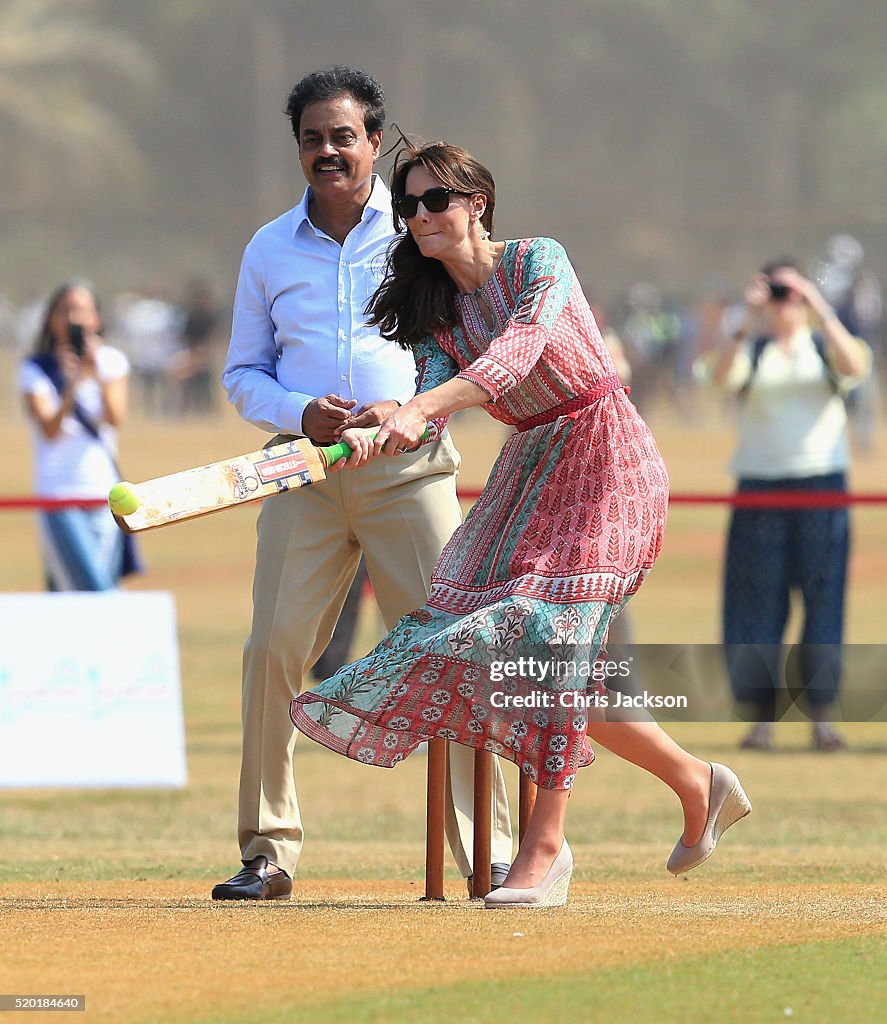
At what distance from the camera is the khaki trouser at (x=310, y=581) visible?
5730 mm

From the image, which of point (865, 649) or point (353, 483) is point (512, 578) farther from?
point (865, 649)

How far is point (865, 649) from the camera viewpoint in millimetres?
9180

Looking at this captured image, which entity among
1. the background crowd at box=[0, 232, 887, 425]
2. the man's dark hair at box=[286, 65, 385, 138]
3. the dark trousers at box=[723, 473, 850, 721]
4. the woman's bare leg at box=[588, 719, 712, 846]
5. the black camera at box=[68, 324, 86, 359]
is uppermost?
the background crowd at box=[0, 232, 887, 425]

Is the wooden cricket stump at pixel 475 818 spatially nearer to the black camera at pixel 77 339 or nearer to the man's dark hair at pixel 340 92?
the man's dark hair at pixel 340 92

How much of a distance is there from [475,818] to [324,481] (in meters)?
1.09

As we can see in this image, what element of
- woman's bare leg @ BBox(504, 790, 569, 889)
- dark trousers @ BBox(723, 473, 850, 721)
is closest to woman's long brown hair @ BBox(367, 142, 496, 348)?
woman's bare leg @ BBox(504, 790, 569, 889)

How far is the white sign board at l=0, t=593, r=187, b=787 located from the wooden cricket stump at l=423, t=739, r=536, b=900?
3187mm

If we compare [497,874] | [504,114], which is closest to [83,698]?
[497,874]

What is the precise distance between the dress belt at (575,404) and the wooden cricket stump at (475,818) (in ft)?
3.03

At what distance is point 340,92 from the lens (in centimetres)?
570

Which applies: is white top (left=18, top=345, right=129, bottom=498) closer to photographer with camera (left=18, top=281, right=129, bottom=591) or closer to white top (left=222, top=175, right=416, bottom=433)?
photographer with camera (left=18, top=281, right=129, bottom=591)

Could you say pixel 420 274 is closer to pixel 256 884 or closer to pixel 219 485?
pixel 219 485

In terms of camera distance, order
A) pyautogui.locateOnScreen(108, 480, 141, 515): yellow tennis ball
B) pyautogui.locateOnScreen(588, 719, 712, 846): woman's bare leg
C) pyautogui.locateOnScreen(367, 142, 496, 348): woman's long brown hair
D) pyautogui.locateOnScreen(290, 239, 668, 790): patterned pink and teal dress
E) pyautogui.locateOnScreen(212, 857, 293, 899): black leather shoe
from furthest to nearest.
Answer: pyautogui.locateOnScreen(212, 857, 293, 899): black leather shoe < pyautogui.locateOnScreen(588, 719, 712, 846): woman's bare leg < pyautogui.locateOnScreen(367, 142, 496, 348): woman's long brown hair < pyautogui.locateOnScreen(290, 239, 668, 790): patterned pink and teal dress < pyautogui.locateOnScreen(108, 480, 141, 515): yellow tennis ball

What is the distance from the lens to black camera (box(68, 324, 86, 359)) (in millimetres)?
10445
